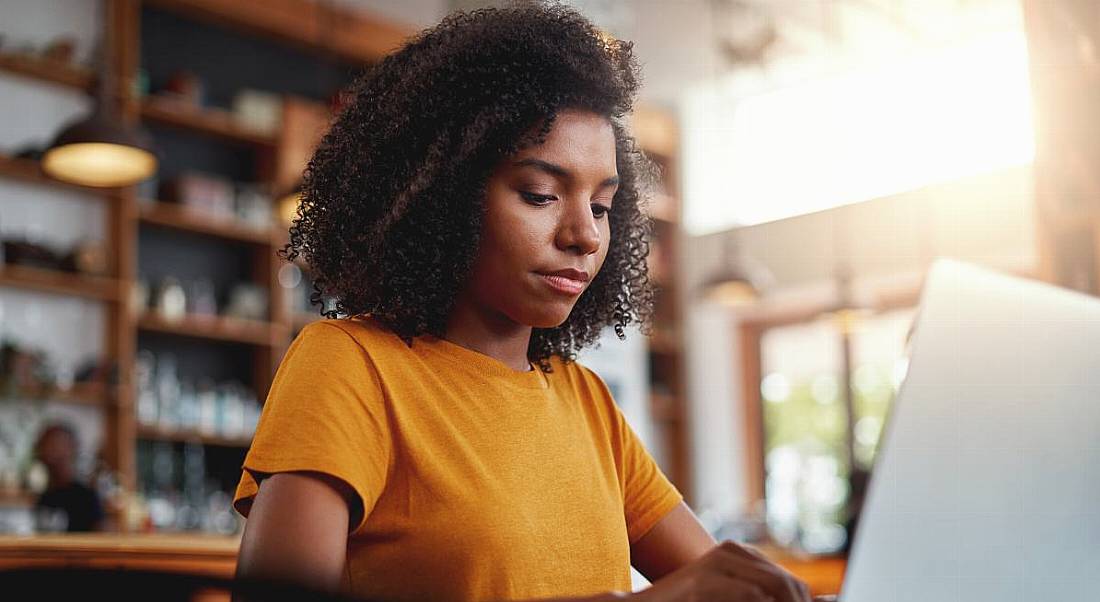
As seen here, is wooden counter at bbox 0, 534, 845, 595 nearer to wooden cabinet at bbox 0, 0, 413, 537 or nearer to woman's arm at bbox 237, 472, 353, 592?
woman's arm at bbox 237, 472, 353, 592

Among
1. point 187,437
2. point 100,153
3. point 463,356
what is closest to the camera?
point 463,356

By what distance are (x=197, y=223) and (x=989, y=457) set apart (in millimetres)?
5724

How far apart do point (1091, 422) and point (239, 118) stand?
5.94 m

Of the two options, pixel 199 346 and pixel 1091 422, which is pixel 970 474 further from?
pixel 199 346

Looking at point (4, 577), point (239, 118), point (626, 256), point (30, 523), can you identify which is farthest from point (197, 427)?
point (4, 577)

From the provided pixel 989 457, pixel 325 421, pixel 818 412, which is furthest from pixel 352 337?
pixel 818 412

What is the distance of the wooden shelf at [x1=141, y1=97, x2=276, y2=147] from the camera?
6.09m

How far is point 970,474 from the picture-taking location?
792 mm

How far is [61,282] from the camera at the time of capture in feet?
18.5

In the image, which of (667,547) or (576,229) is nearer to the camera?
(576,229)

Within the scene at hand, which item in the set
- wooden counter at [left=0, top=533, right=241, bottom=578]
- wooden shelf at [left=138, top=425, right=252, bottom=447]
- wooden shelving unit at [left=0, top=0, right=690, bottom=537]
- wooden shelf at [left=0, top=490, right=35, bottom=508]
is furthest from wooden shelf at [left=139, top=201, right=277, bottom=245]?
wooden counter at [left=0, top=533, right=241, bottom=578]

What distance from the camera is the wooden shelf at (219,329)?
595 centimetres

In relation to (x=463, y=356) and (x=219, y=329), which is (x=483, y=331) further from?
(x=219, y=329)

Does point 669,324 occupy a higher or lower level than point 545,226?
higher
